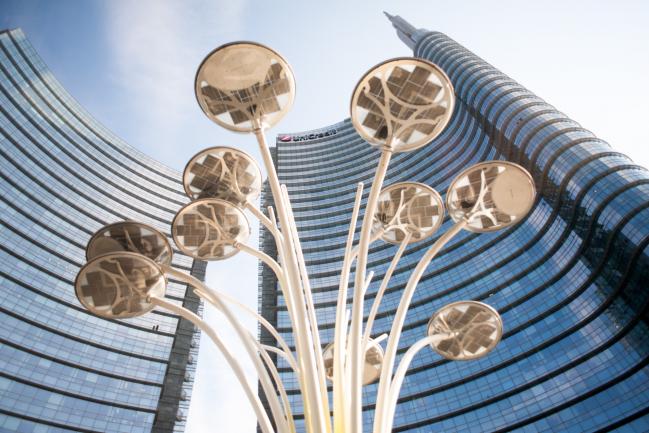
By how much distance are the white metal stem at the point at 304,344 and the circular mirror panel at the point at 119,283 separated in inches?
177

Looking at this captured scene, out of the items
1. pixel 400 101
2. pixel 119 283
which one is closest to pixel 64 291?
pixel 119 283

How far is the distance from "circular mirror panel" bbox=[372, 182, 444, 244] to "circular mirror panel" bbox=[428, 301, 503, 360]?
2.65 metres

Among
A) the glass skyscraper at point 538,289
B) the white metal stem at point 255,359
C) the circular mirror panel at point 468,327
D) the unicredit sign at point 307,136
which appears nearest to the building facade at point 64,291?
the glass skyscraper at point 538,289

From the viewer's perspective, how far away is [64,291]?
52.0 m

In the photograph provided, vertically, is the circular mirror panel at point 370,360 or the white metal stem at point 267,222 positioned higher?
the white metal stem at point 267,222

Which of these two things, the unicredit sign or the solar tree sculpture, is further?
the unicredit sign

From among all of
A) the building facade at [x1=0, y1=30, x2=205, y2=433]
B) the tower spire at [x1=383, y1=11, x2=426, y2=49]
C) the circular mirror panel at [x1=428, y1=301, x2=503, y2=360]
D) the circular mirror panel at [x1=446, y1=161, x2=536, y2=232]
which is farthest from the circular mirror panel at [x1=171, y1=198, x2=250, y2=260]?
the tower spire at [x1=383, y1=11, x2=426, y2=49]

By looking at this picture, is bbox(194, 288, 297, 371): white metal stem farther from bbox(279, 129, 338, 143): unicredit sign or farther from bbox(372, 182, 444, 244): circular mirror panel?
bbox(279, 129, 338, 143): unicredit sign

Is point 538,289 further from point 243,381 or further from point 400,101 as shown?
point 243,381

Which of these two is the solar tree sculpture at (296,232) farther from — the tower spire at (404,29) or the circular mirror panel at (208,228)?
the tower spire at (404,29)

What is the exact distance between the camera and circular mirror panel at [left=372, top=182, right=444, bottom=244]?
14.2 meters

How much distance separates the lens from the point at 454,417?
44406 millimetres

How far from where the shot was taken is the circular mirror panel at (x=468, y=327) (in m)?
14.0

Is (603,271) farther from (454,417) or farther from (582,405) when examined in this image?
(454,417)
